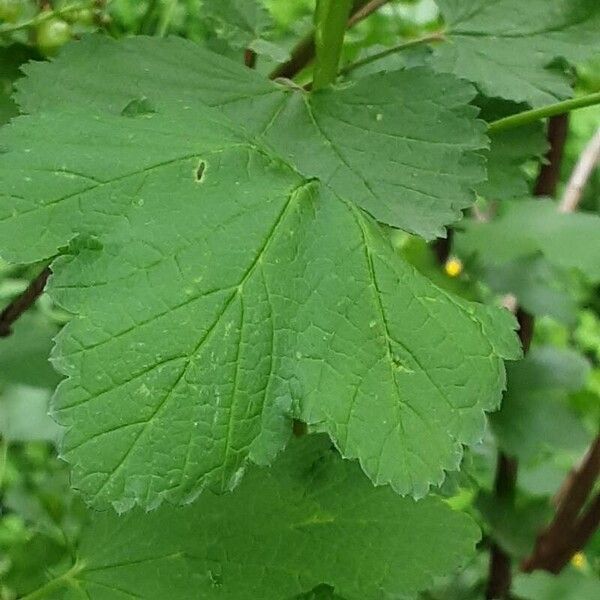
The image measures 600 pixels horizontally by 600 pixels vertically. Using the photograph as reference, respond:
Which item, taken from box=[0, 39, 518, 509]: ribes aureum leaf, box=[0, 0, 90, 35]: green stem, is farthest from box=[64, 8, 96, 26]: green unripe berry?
box=[0, 39, 518, 509]: ribes aureum leaf

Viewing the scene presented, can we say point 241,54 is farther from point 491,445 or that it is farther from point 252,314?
point 491,445

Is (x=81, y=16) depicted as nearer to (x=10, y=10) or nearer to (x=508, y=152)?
(x=10, y=10)

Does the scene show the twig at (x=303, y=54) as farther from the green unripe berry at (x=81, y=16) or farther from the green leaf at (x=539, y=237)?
the green leaf at (x=539, y=237)

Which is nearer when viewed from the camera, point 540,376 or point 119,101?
point 119,101

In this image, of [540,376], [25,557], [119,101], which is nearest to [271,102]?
[119,101]

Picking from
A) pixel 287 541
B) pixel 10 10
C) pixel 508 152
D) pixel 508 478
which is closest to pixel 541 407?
pixel 508 478

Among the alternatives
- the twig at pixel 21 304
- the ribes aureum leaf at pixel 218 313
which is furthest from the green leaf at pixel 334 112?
the twig at pixel 21 304
